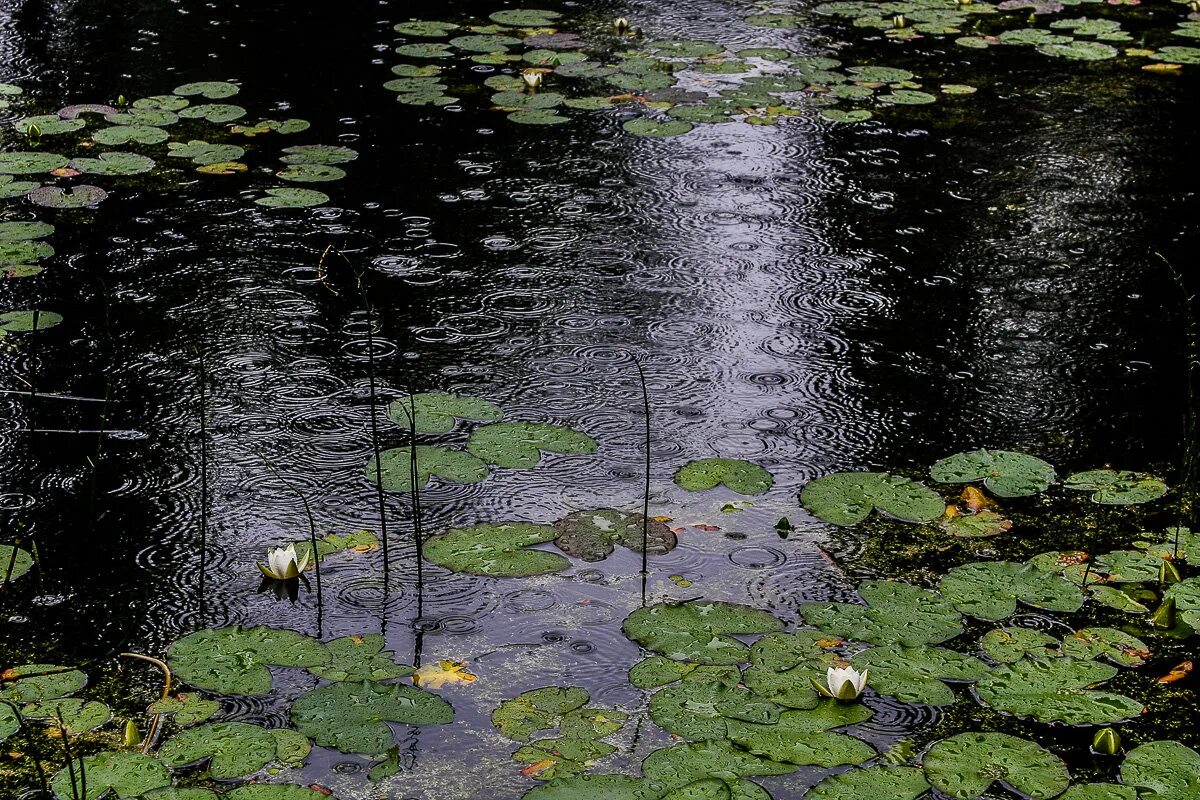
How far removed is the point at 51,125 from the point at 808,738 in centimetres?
424

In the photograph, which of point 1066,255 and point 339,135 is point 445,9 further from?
point 1066,255

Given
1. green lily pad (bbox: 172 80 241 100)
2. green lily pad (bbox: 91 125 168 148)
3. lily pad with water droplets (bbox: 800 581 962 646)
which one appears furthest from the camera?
green lily pad (bbox: 172 80 241 100)

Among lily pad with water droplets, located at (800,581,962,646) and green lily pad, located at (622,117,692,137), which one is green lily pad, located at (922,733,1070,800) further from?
green lily pad, located at (622,117,692,137)

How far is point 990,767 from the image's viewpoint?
6.84 ft

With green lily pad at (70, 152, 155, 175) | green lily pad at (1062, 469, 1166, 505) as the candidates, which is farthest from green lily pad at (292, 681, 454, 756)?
green lily pad at (70, 152, 155, 175)

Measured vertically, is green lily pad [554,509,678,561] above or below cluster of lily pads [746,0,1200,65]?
below

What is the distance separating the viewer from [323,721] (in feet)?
7.07

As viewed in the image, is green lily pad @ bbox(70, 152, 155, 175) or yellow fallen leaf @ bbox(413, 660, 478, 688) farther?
green lily pad @ bbox(70, 152, 155, 175)

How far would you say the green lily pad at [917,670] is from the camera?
226 cm

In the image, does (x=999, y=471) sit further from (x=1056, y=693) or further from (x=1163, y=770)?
(x=1163, y=770)

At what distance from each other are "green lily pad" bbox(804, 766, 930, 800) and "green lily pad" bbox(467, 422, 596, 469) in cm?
121

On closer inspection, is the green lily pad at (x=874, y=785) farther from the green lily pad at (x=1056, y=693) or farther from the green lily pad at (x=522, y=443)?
the green lily pad at (x=522, y=443)

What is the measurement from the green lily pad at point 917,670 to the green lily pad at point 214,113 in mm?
3891

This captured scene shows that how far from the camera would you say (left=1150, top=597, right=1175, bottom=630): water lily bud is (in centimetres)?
244
